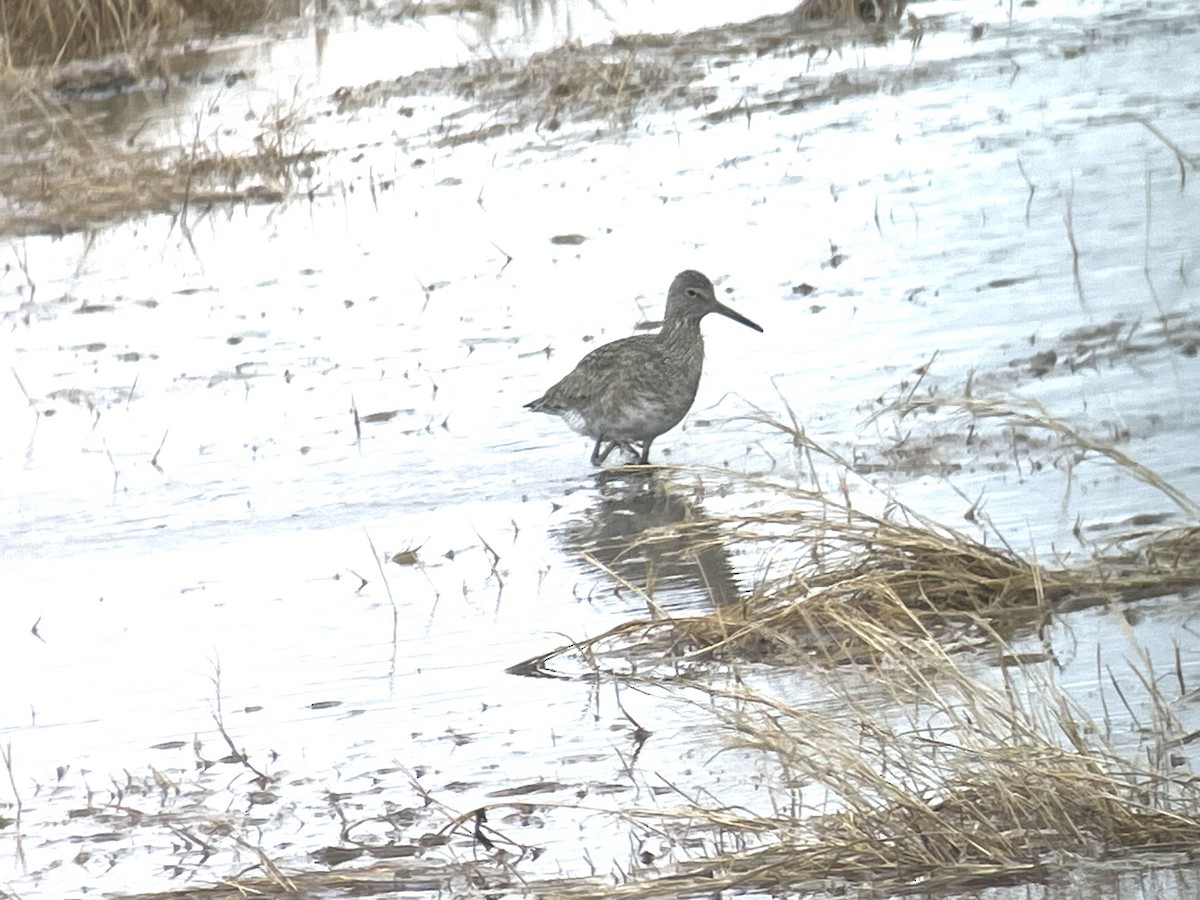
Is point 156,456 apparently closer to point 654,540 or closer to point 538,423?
point 538,423

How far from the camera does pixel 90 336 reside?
12.3 m

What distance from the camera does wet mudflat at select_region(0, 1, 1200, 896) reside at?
5.62m

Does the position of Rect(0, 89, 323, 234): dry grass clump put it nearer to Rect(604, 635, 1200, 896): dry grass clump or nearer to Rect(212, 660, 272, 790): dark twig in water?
Rect(212, 660, 272, 790): dark twig in water

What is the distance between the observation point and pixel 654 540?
7.74 metres

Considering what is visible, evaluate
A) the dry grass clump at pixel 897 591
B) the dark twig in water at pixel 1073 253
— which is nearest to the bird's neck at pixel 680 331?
the dark twig in water at pixel 1073 253

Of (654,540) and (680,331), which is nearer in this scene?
(654,540)

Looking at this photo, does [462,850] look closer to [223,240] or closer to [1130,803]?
[1130,803]

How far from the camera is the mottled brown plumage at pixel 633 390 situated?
9.17 meters

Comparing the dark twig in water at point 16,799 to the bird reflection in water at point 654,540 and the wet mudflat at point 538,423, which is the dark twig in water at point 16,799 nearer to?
the wet mudflat at point 538,423

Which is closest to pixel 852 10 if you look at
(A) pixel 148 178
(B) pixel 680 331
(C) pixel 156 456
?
(A) pixel 148 178

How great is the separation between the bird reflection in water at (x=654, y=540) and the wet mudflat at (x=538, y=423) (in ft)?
0.10

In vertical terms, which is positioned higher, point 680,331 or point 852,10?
point 852,10

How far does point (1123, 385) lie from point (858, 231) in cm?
343

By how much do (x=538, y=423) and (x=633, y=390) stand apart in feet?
→ 3.46
